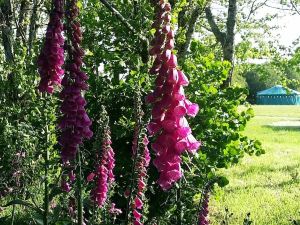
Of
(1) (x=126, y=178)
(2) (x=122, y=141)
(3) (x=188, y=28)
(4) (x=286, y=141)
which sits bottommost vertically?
(4) (x=286, y=141)

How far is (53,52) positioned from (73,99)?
57 centimetres

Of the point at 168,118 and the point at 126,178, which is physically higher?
the point at 168,118

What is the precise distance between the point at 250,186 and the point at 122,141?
19.8ft

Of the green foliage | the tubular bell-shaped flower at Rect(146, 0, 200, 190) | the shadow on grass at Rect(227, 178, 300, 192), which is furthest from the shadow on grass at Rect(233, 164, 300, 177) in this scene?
the tubular bell-shaped flower at Rect(146, 0, 200, 190)

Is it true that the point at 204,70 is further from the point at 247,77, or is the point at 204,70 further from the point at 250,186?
the point at 247,77

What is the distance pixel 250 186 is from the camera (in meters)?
11.3

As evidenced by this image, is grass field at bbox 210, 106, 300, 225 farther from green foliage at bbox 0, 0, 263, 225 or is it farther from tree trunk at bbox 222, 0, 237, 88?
tree trunk at bbox 222, 0, 237, 88

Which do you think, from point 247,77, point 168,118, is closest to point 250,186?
point 168,118

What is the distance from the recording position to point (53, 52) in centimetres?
377

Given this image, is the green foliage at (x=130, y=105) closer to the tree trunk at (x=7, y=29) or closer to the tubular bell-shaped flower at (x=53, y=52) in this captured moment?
the tubular bell-shaped flower at (x=53, y=52)

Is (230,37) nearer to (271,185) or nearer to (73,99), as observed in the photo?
(271,185)

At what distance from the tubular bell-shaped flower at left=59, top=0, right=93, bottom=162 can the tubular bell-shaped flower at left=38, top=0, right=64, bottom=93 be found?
1.00ft

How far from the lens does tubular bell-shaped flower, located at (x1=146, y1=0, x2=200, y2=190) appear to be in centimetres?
208

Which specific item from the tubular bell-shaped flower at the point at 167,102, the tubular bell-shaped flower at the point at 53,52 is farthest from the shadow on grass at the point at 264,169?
the tubular bell-shaped flower at the point at 167,102
